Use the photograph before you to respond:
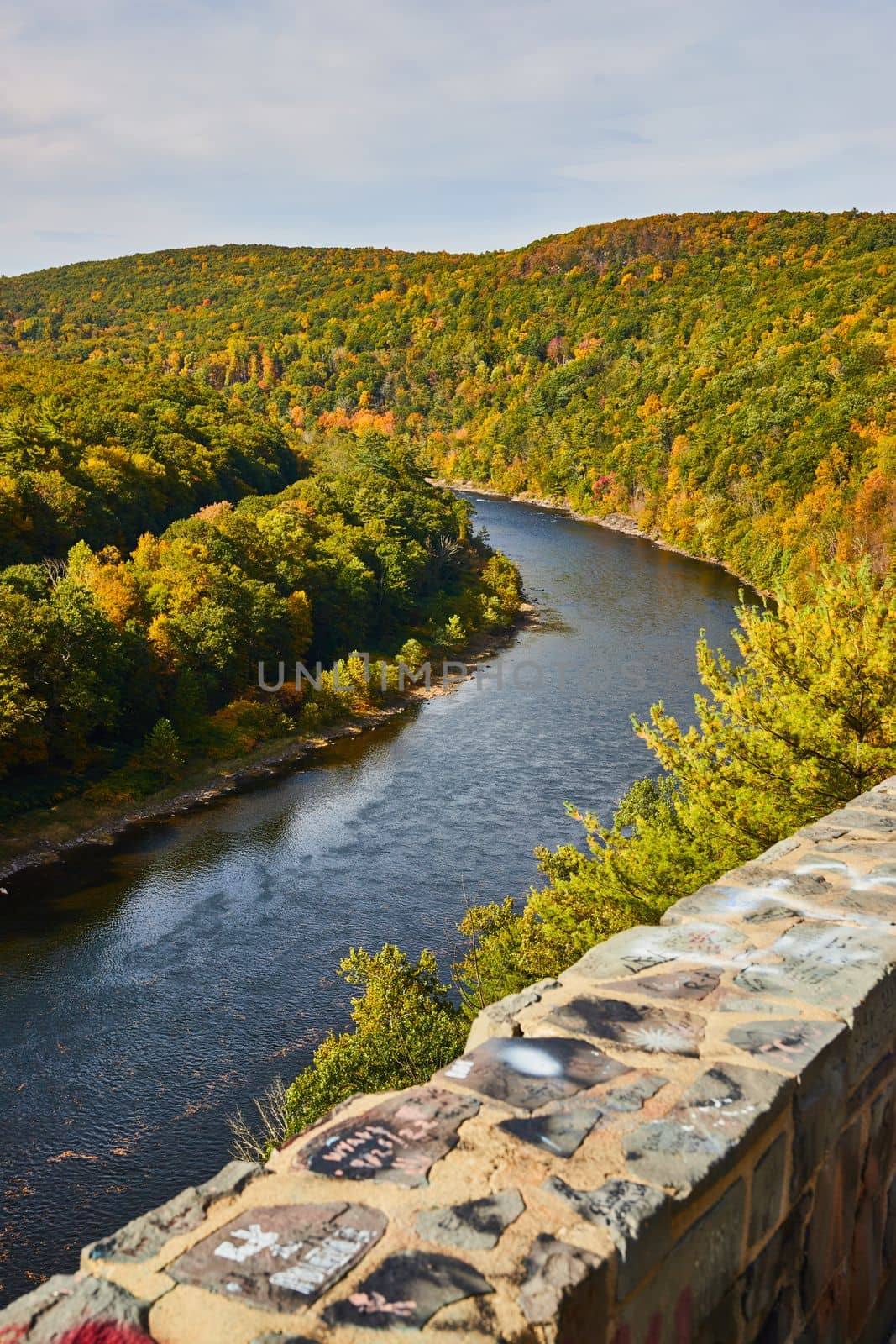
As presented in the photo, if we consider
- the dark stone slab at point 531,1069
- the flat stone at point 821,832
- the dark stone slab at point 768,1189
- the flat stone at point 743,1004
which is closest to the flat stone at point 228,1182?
the dark stone slab at point 531,1069

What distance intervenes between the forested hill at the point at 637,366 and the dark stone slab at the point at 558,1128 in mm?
71250

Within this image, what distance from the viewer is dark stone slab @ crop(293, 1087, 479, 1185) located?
135 inches

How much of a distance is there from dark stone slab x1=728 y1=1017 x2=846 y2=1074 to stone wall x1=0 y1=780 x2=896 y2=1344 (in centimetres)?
1

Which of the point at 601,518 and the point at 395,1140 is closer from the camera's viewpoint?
the point at 395,1140

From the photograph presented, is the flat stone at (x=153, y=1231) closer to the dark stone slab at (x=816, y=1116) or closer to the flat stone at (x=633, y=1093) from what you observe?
the flat stone at (x=633, y=1093)

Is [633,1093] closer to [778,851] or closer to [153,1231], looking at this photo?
[153,1231]

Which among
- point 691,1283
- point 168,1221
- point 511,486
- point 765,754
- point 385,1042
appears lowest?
point 385,1042

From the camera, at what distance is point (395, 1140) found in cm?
355

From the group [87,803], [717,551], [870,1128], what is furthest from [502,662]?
[870,1128]

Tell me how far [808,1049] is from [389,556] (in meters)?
64.4

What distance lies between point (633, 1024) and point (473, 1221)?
1.33 metres

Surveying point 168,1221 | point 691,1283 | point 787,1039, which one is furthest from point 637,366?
point 168,1221

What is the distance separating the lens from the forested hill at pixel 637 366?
9275 centimetres

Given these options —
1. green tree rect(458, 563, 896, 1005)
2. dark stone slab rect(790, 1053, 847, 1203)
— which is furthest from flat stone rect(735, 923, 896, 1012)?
green tree rect(458, 563, 896, 1005)
